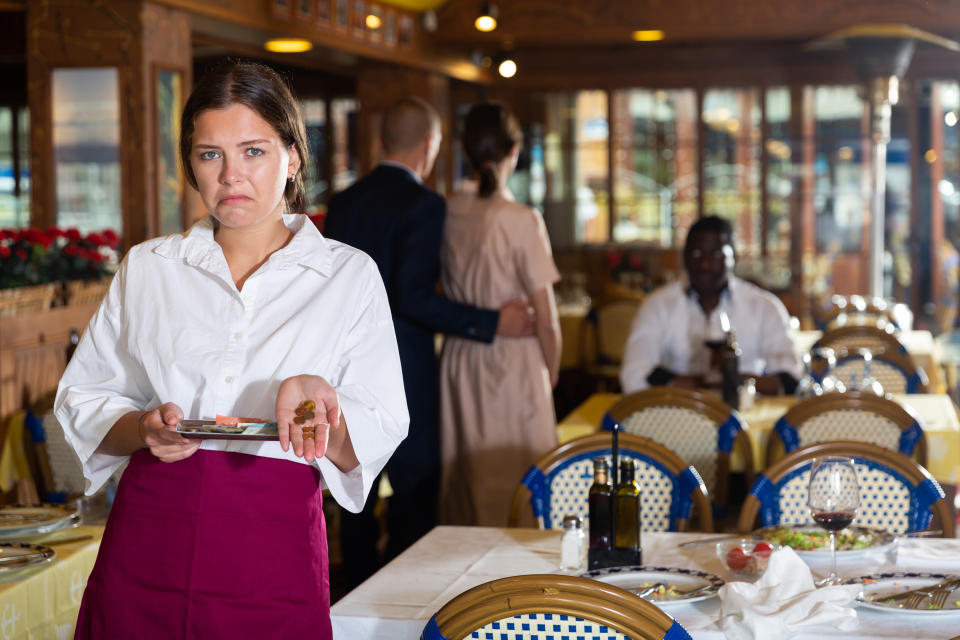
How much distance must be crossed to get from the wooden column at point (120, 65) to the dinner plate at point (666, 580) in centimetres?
403

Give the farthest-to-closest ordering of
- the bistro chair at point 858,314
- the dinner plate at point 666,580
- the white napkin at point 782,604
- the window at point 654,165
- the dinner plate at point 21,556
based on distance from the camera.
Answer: the window at point 654,165
the bistro chair at point 858,314
the dinner plate at point 21,556
the dinner plate at point 666,580
the white napkin at point 782,604

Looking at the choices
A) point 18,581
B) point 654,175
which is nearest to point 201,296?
point 18,581

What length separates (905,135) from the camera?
10742 millimetres

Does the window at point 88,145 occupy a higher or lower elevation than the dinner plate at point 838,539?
higher

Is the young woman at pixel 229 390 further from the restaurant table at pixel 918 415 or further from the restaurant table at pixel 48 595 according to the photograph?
the restaurant table at pixel 918 415

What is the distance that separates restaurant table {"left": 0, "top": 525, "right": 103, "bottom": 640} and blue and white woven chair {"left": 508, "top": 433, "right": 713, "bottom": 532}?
1047 millimetres

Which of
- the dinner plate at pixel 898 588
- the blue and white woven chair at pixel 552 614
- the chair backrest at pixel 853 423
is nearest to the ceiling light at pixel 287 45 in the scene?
the chair backrest at pixel 853 423

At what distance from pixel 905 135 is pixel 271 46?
5.87 meters

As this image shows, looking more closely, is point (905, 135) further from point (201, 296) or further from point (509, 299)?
point (201, 296)

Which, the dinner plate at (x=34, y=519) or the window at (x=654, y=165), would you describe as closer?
the dinner plate at (x=34, y=519)

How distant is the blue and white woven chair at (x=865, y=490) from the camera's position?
2797 millimetres

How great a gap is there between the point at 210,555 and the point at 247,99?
26.1 inches

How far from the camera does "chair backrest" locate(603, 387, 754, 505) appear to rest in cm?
367

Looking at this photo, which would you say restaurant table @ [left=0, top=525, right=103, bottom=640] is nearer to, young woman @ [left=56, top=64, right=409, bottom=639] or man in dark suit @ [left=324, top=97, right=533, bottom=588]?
young woman @ [left=56, top=64, right=409, bottom=639]
